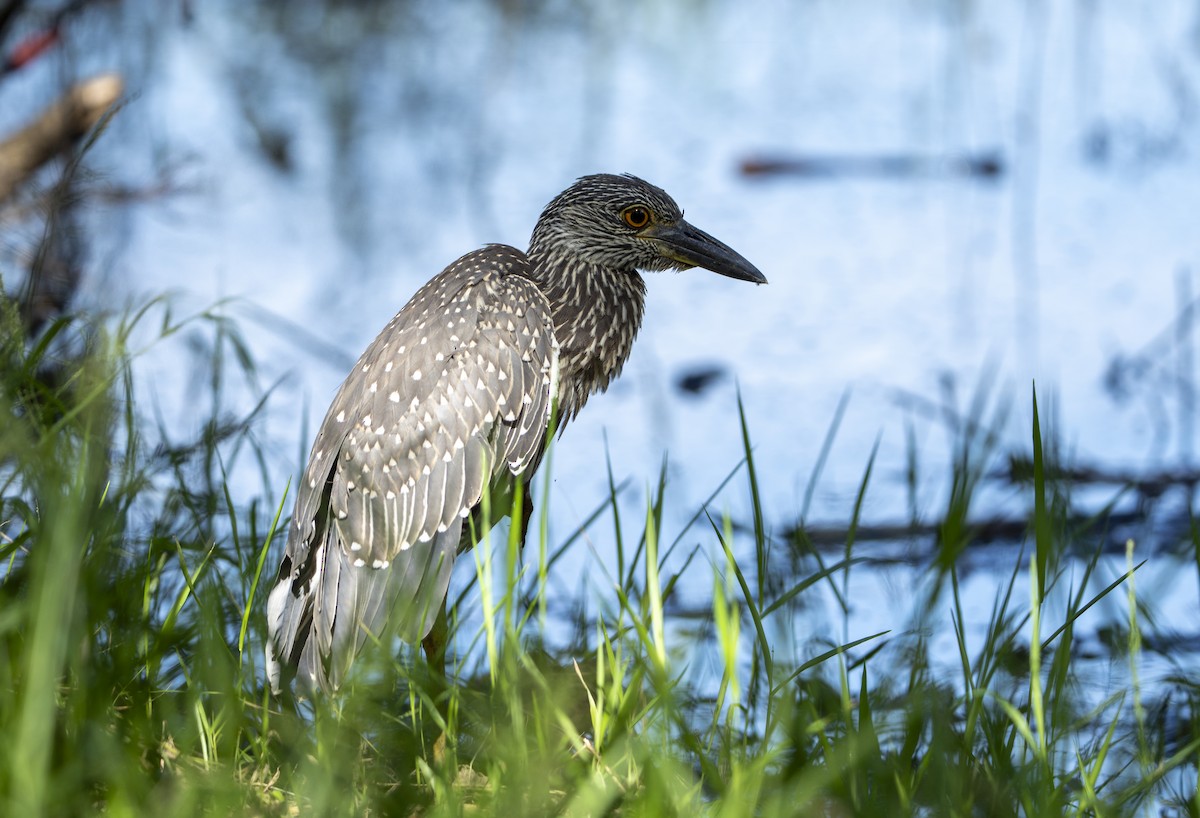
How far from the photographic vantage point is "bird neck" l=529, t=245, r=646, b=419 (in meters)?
3.81

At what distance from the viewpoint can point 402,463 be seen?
357cm

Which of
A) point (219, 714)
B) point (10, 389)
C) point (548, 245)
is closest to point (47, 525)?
point (219, 714)

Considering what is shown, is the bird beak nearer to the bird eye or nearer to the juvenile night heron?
the bird eye

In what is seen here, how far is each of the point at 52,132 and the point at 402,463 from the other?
2.94 metres

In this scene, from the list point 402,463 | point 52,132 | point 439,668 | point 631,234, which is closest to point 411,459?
point 402,463

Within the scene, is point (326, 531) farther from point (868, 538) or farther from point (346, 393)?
point (868, 538)

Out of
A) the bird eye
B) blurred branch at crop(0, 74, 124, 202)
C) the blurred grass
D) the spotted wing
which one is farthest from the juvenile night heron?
blurred branch at crop(0, 74, 124, 202)

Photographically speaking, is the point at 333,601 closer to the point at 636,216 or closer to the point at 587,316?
the point at 587,316

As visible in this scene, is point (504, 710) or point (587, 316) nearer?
point (504, 710)

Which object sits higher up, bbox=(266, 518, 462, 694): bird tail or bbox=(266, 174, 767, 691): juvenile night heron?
bbox=(266, 174, 767, 691): juvenile night heron

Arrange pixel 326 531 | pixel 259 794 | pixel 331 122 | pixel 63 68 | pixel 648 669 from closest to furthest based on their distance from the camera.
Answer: pixel 648 669
pixel 259 794
pixel 326 531
pixel 63 68
pixel 331 122

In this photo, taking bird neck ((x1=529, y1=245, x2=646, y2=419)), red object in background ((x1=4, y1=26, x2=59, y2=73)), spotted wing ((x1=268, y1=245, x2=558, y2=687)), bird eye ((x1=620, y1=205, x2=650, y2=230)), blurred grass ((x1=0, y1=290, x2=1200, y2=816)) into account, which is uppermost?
red object in background ((x1=4, y1=26, x2=59, y2=73))

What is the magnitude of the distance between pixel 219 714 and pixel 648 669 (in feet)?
2.84

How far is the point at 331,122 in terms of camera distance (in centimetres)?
824
